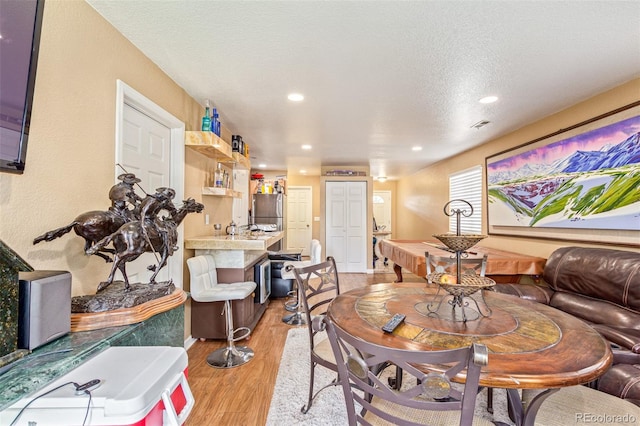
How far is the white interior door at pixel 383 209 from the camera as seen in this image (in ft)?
29.9

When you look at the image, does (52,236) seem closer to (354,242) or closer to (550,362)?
(550,362)

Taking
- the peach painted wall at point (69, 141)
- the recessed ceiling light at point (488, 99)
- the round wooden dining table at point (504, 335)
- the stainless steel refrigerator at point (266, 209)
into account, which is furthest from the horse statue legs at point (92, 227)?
the stainless steel refrigerator at point (266, 209)

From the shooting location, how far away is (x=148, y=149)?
7.54 feet

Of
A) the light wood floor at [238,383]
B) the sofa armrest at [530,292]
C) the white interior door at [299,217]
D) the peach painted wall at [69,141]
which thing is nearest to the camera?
the peach painted wall at [69,141]

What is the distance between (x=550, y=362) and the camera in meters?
1.01

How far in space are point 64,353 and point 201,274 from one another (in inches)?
62.8

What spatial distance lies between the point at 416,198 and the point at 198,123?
5684 mm

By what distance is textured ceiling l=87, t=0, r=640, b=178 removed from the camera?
5.14 feet

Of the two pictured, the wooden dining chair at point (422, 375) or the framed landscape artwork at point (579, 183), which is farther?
the framed landscape artwork at point (579, 183)

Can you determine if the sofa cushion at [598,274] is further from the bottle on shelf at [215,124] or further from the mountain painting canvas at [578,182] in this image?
the bottle on shelf at [215,124]

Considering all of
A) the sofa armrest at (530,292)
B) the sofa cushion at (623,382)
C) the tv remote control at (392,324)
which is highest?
the tv remote control at (392,324)

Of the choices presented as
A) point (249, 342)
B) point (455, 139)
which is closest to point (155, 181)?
point (249, 342)

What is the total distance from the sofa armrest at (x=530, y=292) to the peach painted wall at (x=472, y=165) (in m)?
0.62

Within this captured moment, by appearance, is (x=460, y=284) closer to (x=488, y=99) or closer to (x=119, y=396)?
(x=119, y=396)
